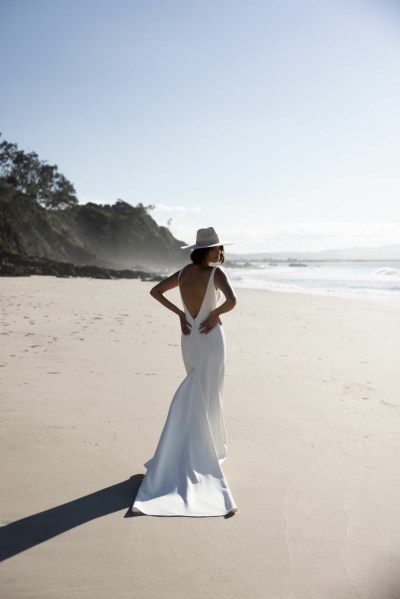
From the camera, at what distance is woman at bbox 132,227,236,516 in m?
3.41

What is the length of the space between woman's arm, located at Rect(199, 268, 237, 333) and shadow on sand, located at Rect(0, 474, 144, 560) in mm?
1338

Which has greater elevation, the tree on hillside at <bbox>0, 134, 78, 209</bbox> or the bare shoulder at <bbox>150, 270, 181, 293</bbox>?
the tree on hillside at <bbox>0, 134, 78, 209</bbox>

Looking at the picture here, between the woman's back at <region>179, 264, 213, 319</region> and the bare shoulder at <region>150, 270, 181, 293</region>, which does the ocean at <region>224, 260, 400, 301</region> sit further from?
the woman's back at <region>179, 264, 213, 319</region>

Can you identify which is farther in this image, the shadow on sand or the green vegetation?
the green vegetation

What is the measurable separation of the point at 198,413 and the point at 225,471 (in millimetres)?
639

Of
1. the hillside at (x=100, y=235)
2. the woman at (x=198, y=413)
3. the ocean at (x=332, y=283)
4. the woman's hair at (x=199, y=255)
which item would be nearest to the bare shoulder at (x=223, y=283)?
the woman at (x=198, y=413)

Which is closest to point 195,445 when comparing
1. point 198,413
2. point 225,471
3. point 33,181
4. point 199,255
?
point 198,413

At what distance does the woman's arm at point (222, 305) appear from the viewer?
3.73m

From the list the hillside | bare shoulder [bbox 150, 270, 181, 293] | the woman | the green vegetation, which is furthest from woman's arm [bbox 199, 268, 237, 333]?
the hillside

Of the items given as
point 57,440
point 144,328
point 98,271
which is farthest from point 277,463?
point 98,271

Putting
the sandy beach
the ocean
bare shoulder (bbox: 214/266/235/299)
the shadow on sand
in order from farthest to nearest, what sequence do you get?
the ocean → bare shoulder (bbox: 214/266/235/299) → the shadow on sand → the sandy beach

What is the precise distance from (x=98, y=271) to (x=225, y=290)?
3137 cm

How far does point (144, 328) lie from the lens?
35.7 feet

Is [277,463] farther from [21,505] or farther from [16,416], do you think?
[16,416]
